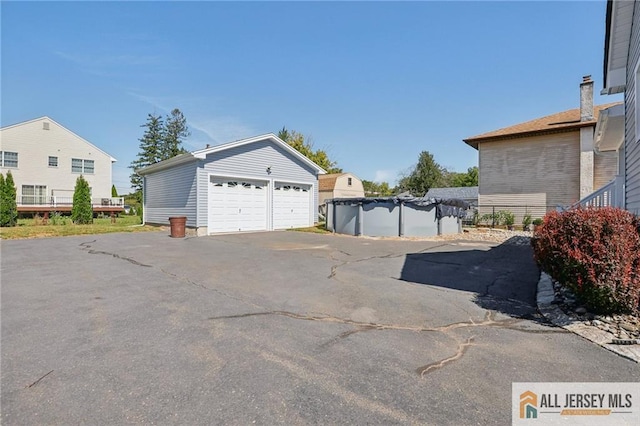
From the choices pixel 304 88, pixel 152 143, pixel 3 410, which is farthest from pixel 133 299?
pixel 152 143

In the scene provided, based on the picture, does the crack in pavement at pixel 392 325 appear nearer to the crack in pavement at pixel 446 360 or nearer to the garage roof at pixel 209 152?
the crack in pavement at pixel 446 360

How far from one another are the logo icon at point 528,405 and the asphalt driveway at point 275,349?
0.31 ft

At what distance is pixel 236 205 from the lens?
50.4 feet

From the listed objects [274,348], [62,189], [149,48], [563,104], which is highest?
[563,104]

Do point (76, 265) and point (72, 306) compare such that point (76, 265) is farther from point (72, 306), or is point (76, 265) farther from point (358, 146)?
point (358, 146)

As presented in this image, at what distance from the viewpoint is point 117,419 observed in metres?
1.94

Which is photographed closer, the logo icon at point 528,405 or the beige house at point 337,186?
the logo icon at point 528,405

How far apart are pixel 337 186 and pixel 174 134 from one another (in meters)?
32.6

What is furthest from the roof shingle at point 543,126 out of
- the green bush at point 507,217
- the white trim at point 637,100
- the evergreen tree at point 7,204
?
the evergreen tree at point 7,204

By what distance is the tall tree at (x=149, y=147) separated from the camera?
4878 centimetres

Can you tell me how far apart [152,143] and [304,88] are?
3718 cm

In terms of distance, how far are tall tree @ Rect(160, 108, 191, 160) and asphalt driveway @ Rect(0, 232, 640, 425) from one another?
48.6m

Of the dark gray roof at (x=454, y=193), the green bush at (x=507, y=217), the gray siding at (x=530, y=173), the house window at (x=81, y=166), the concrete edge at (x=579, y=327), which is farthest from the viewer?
the dark gray roof at (x=454, y=193)

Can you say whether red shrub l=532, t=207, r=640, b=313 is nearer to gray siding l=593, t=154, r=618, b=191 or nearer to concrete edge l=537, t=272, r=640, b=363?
concrete edge l=537, t=272, r=640, b=363
